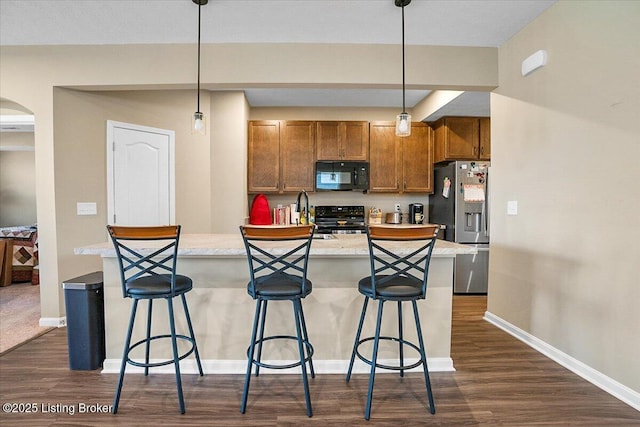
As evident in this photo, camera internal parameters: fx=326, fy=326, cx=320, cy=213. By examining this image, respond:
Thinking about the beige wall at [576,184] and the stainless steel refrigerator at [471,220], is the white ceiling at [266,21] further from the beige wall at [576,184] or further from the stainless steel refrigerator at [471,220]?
the stainless steel refrigerator at [471,220]

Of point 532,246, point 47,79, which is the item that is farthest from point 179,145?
point 532,246

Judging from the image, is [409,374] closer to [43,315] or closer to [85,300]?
[85,300]

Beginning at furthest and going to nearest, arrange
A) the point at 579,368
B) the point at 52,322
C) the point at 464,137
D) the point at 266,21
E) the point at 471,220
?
the point at 464,137
the point at 471,220
the point at 52,322
the point at 266,21
the point at 579,368

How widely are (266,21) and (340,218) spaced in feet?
9.44

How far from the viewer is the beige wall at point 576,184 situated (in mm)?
1950

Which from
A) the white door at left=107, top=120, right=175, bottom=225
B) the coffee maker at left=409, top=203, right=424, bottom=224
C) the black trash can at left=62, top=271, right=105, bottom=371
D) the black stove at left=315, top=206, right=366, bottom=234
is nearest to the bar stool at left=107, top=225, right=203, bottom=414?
the black trash can at left=62, top=271, right=105, bottom=371

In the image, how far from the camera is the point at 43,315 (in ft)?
10.3

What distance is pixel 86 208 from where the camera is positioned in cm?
327

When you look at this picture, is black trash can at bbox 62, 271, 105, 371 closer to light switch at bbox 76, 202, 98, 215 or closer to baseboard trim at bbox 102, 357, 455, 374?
baseboard trim at bbox 102, 357, 455, 374

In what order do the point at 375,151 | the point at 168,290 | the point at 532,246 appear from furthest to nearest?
the point at 375,151
the point at 532,246
the point at 168,290

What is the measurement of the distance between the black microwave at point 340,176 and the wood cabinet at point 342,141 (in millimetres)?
131

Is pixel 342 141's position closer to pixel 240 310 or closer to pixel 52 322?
pixel 240 310

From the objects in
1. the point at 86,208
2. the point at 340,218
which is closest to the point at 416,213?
the point at 340,218

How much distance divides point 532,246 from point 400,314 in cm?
144
